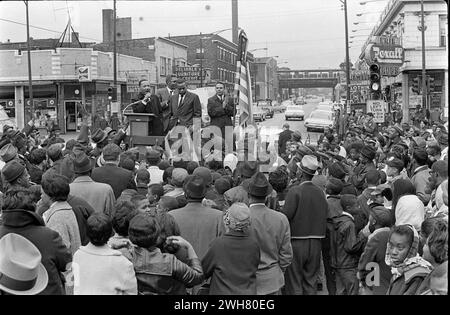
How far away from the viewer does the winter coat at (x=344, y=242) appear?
19.9 feet

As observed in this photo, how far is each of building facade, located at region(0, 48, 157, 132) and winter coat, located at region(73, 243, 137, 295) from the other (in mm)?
32890

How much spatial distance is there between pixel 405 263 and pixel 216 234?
5.73 feet

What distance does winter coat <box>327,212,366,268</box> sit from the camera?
6.05m

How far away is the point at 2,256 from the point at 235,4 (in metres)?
6.18

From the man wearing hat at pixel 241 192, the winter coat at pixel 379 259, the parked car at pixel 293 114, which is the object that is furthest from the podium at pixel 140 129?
the parked car at pixel 293 114

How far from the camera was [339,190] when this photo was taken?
650cm

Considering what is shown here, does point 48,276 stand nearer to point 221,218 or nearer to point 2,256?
point 2,256

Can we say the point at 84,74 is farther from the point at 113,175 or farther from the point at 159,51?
the point at 113,175

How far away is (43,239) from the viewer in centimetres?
458

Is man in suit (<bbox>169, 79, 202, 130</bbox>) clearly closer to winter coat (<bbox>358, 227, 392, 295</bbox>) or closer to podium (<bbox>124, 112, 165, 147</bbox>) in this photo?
podium (<bbox>124, 112, 165, 147</bbox>)

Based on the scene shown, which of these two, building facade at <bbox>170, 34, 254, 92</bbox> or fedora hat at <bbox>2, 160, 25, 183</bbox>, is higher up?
building facade at <bbox>170, 34, 254, 92</bbox>

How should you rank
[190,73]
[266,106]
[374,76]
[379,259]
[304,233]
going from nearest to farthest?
1. [379,259]
2. [304,233]
3. [374,76]
4. [190,73]
5. [266,106]

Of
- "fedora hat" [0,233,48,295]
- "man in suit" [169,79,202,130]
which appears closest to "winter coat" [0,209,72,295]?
"fedora hat" [0,233,48,295]

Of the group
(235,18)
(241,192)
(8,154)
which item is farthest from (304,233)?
(235,18)
